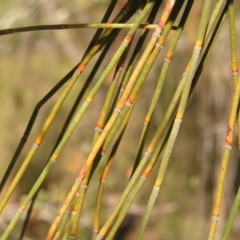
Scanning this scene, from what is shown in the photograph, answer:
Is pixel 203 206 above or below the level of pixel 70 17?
below

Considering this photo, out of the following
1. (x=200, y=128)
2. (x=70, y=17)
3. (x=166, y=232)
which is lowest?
(x=166, y=232)

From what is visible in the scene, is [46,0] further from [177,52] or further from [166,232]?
[166,232]

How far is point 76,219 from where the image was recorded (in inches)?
14.7

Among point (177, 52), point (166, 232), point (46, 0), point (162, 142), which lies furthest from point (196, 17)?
point (162, 142)

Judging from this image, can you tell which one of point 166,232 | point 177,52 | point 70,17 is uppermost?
point 70,17

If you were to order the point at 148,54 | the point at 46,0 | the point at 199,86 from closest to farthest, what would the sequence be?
1. the point at 148,54
2. the point at 199,86
3. the point at 46,0

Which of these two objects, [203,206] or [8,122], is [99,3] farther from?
[203,206]

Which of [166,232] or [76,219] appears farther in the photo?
[166,232]

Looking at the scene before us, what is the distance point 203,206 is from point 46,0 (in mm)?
755

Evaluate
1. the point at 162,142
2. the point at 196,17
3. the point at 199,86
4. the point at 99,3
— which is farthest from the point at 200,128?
the point at 162,142

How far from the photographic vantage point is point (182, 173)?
49.4 inches

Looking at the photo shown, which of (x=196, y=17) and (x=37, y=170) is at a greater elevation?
(x=196, y=17)

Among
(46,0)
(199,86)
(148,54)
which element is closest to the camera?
(148,54)

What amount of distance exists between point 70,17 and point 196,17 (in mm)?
370
